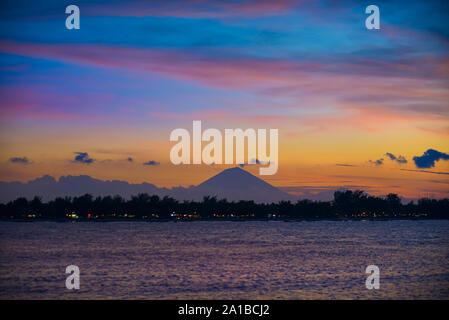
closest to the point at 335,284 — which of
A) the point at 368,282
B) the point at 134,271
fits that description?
the point at 368,282

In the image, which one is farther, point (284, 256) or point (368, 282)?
point (284, 256)

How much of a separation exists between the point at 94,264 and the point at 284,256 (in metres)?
28.4

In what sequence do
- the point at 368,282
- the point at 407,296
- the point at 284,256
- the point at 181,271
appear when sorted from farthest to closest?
the point at 284,256
the point at 181,271
the point at 368,282
the point at 407,296

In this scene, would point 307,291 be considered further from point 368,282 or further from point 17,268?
point 17,268

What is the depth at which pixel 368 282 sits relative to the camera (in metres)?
45.5

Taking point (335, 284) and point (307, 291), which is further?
point (335, 284)

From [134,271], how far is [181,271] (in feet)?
17.1
